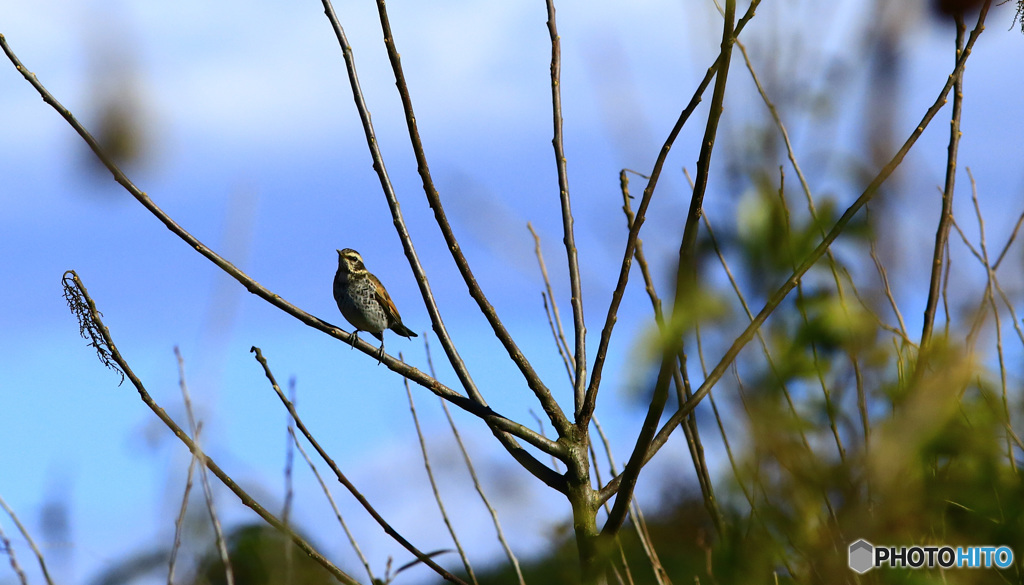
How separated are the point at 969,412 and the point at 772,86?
81 centimetres

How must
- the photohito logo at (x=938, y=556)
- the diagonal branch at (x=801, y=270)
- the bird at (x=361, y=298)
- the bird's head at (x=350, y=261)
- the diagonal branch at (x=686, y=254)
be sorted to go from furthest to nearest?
the bird's head at (x=350, y=261) → the bird at (x=361, y=298) → the diagonal branch at (x=686, y=254) → the diagonal branch at (x=801, y=270) → the photohito logo at (x=938, y=556)

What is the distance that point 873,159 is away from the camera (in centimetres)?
150

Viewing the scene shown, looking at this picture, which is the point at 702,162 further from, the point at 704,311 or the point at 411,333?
→ the point at 411,333

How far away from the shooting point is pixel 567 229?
9.79ft

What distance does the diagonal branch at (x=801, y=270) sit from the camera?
1.77 meters

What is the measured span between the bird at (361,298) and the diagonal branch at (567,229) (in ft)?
14.3

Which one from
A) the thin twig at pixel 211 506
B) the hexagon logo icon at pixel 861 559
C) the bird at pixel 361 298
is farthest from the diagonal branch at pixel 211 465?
the bird at pixel 361 298

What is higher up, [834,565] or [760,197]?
[760,197]

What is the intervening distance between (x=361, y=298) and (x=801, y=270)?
562cm

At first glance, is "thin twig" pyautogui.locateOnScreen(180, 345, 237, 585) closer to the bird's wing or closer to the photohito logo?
the photohito logo

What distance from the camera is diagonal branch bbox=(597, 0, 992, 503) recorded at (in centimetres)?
177

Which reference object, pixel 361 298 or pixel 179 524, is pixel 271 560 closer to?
pixel 179 524

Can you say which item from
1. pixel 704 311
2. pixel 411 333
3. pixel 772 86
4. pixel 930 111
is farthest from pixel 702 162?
pixel 411 333

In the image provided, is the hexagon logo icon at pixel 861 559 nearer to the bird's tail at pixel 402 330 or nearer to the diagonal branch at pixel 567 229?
the diagonal branch at pixel 567 229
